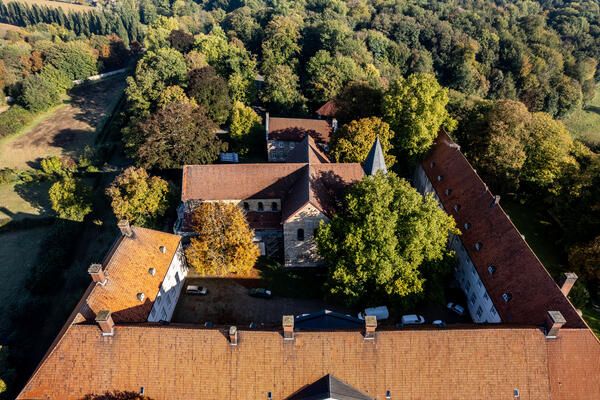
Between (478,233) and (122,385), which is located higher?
(478,233)

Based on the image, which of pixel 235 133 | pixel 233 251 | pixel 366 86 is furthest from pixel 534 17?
pixel 233 251

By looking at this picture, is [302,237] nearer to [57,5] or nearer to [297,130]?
[297,130]

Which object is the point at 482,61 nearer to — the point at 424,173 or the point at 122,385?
the point at 424,173

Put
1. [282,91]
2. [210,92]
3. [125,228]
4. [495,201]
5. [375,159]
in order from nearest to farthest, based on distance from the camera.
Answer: [125,228], [495,201], [375,159], [210,92], [282,91]

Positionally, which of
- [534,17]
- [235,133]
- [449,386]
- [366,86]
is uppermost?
[534,17]

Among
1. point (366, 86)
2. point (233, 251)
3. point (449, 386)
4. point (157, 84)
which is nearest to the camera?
point (449, 386)

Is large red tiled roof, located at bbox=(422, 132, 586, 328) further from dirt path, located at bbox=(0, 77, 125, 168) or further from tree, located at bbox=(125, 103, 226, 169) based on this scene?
dirt path, located at bbox=(0, 77, 125, 168)

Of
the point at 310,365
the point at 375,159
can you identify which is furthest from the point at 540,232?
the point at 310,365
